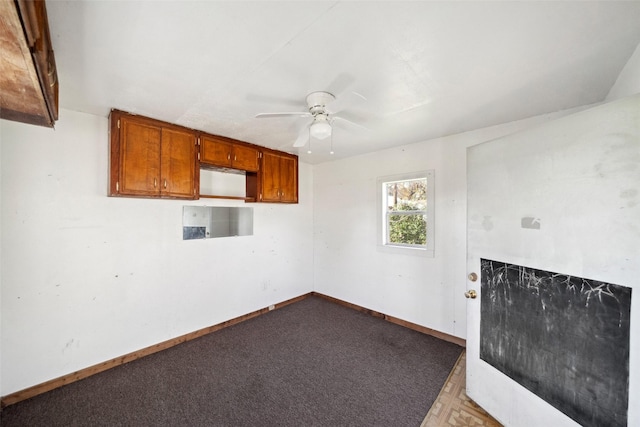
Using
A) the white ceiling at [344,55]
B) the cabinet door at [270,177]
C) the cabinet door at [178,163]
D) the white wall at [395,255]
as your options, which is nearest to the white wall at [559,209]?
the white ceiling at [344,55]

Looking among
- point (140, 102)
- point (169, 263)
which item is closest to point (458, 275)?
point (169, 263)

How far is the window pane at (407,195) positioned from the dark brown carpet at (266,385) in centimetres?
163

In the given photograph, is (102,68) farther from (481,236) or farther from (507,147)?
(481,236)

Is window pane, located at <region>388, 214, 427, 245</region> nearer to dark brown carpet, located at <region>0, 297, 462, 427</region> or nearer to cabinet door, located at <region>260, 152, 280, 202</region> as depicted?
Result: dark brown carpet, located at <region>0, 297, 462, 427</region>

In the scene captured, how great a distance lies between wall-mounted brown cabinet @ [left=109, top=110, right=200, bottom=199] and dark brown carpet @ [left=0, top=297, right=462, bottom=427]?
169 centimetres

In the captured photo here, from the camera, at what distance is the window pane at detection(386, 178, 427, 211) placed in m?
3.28

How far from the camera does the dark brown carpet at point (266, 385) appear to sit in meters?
1.83

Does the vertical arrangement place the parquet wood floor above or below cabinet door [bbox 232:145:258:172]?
below

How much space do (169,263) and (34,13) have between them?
7.76 ft

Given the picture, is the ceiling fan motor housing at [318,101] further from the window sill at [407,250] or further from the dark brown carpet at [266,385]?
the dark brown carpet at [266,385]

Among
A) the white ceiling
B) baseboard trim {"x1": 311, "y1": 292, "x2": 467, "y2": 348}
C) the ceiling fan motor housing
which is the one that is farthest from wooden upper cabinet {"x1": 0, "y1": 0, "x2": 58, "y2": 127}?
baseboard trim {"x1": 311, "y1": 292, "x2": 467, "y2": 348}

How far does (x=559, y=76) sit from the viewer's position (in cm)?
169

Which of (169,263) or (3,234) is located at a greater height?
(3,234)

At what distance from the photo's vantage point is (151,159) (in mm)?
2445
